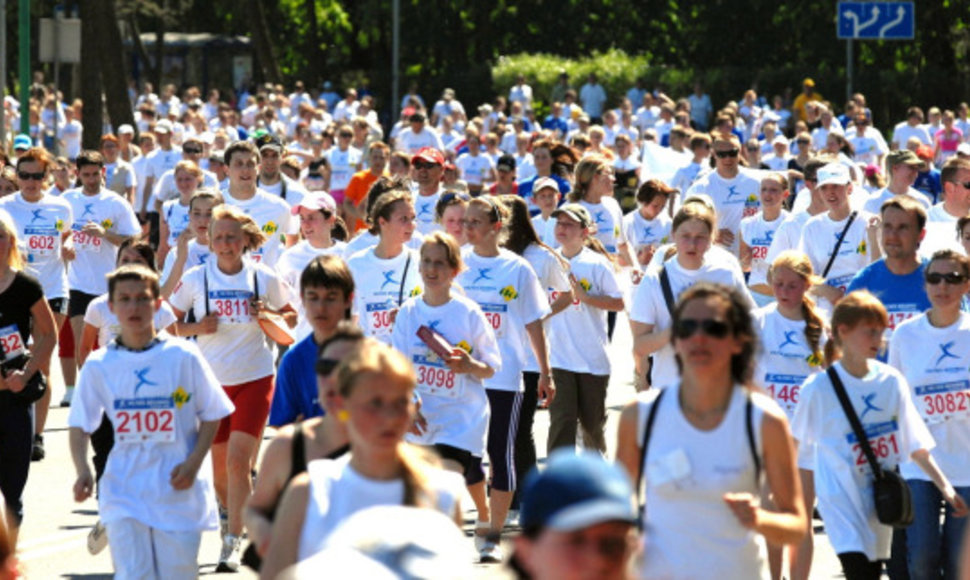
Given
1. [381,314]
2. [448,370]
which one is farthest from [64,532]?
[448,370]

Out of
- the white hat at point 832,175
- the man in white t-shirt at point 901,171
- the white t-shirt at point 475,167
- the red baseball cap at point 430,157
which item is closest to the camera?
the white hat at point 832,175

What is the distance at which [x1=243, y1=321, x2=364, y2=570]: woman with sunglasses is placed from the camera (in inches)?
237

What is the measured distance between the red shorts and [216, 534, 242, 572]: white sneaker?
0.58 metres

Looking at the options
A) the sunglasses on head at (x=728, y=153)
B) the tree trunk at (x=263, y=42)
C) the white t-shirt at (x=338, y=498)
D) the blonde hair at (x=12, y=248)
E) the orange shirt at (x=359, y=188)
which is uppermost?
the tree trunk at (x=263, y=42)

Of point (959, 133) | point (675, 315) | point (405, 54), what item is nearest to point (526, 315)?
point (675, 315)

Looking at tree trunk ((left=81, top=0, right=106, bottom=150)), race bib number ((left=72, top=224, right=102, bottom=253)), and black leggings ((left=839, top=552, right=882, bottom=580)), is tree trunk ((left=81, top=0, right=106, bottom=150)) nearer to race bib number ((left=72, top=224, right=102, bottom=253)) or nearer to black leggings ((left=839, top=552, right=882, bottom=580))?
race bib number ((left=72, top=224, right=102, bottom=253))

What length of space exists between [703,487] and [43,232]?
10311mm

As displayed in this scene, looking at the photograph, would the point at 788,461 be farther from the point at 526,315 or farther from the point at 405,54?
the point at 405,54

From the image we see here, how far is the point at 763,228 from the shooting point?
15.1m

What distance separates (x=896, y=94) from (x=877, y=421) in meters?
43.3

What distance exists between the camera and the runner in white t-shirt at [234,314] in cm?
1079

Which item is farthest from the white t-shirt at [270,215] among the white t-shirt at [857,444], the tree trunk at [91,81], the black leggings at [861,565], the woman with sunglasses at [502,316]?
the tree trunk at [91,81]

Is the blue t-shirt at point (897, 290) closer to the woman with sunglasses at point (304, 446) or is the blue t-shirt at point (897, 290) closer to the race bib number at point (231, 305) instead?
the race bib number at point (231, 305)

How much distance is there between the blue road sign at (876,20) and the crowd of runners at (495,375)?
609 inches
